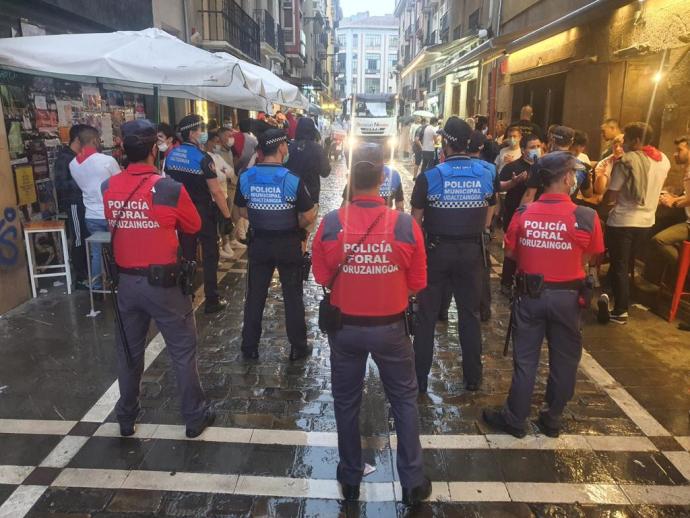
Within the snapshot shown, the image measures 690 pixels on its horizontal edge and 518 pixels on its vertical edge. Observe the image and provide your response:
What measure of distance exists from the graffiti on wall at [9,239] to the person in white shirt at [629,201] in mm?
6602

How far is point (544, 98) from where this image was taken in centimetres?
1162

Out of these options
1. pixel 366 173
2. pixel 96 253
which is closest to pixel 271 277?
pixel 366 173

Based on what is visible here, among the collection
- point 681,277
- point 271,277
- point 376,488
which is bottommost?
point 376,488

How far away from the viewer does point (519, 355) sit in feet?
11.7

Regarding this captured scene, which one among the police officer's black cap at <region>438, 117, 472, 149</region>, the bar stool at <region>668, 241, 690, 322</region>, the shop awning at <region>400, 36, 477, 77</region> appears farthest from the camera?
the shop awning at <region>400, 36, 477, 77</region>

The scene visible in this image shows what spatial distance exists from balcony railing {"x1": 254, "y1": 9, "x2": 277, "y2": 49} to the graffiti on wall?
1751 centimetres

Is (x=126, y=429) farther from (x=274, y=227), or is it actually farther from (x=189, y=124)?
(x=189, y=124)

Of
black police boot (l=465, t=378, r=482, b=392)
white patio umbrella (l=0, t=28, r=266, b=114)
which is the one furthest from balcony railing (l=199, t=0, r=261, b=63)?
black police boot (l=465, t=378, r=482, b=392)

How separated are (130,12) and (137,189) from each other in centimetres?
777

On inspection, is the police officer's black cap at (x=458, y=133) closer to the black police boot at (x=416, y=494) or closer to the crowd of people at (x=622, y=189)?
the crowd of people at (x=622, y=189)

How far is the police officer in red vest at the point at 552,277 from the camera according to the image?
331 centimetres

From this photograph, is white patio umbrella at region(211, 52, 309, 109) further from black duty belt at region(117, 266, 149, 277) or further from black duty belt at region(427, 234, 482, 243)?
black duty belt at region(117, 266, 149, 277)

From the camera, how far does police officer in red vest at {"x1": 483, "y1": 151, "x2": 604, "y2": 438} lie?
331 centimetres

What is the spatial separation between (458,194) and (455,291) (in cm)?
76
